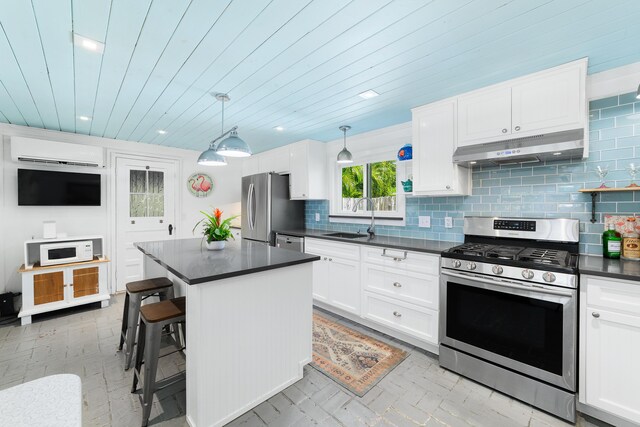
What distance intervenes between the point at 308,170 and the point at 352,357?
8.15 ft

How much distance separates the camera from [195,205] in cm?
501

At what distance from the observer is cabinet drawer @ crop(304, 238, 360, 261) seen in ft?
9.98

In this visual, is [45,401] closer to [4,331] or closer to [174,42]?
[174,42]

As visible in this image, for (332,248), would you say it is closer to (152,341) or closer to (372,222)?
(372,222)

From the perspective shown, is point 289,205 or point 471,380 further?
point 289,205

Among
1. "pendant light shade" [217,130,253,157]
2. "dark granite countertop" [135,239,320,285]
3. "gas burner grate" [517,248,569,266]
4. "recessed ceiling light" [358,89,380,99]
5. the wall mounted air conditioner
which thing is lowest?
"dark granite countertop" [135,239,320,285]

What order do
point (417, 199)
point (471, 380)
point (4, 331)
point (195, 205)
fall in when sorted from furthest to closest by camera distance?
1. point (195, 205)
2. point (417, 199)
3. point (4, 331)
4. point (471, 380)

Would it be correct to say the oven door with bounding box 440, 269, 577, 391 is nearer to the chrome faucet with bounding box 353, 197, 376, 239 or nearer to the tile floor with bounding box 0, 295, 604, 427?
the tile floor with bounding box 0, 295, 604, 427

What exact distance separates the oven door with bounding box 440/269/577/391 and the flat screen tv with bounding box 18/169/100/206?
4.61m

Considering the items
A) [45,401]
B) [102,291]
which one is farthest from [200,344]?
[102,291]

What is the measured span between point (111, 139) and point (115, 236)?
145cm

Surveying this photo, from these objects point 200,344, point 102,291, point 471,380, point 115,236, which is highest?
point 115,236

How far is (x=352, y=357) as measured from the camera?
7.99 ft

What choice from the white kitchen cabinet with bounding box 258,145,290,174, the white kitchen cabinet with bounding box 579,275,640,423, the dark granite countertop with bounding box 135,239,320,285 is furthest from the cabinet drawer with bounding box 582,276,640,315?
the white kitchen cabinet with bounding box 258,145,290,174
